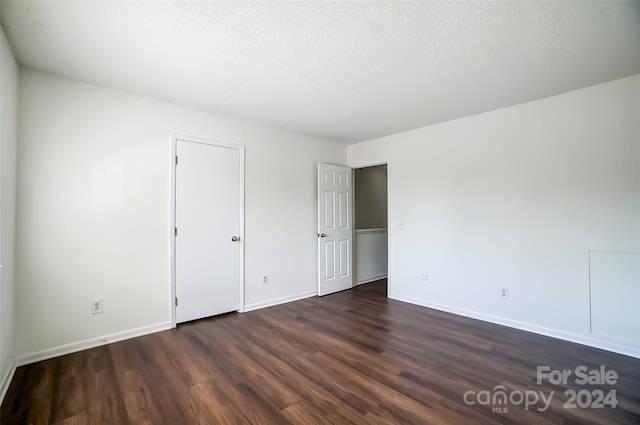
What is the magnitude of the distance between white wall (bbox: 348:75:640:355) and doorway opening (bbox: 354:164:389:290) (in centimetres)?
104

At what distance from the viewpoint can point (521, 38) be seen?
198cm

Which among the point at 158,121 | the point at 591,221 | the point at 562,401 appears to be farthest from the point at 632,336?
the point at 158,121

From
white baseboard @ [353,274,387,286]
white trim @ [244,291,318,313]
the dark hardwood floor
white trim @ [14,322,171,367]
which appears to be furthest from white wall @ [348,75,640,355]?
white trim @ [14,322,171,367]

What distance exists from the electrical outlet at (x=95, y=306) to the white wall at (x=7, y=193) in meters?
0.50

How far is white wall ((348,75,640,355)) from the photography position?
103 inches

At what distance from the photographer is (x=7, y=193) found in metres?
2.11

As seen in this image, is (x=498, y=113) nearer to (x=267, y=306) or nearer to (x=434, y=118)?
(x=434, y=118)

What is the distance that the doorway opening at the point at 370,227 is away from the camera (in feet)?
17.1

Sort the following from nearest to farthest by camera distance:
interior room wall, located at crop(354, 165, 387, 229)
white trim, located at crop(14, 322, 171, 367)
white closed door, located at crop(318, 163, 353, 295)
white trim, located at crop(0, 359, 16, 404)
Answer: white trim, located at crop(0, 359, 16, 404) → white trim, located at crop(14, 322, 171, 367) → white closed door, located at crop(318, 163, 353, 295) → interior room wall, located at crop(354, 165, 387, 229)

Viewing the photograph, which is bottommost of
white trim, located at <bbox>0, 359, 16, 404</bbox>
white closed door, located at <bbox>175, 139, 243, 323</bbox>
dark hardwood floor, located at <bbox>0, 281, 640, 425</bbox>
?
dark hardwood floor, located at <bbox>0, 281, 640, 425</bbox>

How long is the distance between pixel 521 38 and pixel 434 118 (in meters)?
1.63

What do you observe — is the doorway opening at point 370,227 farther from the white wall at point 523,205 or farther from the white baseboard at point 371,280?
the white wall at point 523,205

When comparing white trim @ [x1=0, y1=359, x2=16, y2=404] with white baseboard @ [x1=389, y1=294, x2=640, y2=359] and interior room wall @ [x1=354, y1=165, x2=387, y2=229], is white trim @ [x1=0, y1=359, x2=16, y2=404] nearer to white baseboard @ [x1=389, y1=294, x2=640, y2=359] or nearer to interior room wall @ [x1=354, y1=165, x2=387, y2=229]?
white baseboard @ [x1=389, y1=294, x2=640, y2=359]

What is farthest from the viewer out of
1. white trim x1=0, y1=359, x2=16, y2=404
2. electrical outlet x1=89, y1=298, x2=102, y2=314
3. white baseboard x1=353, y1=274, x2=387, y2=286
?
white baseboard x1=353, y1=274, x2=387, y2=286
